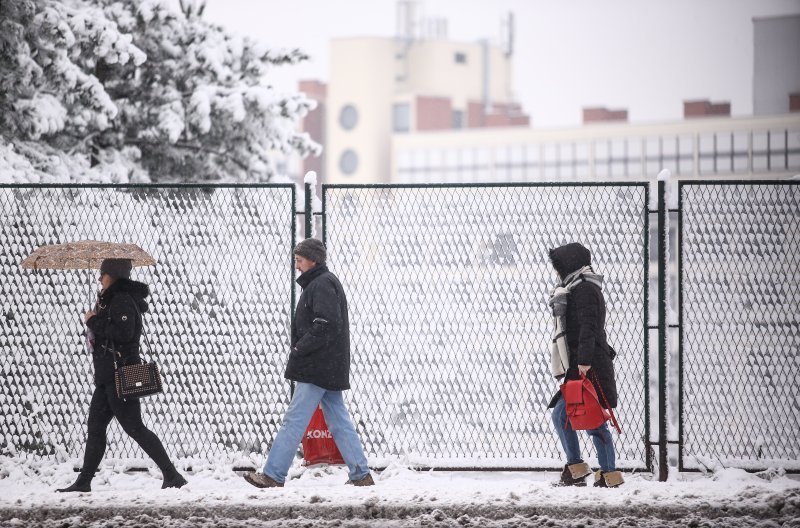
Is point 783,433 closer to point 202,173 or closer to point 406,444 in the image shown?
point 406,444

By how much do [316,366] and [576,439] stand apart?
6.29 ft

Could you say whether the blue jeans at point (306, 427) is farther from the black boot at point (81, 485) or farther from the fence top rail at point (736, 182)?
the fence top rail at point (736, 182)

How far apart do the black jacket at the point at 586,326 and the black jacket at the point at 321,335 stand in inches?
60.1

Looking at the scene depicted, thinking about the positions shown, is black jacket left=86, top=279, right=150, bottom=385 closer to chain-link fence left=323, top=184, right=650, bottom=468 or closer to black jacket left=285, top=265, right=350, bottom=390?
black jacket left=285, top=265, right=350, bottom=390

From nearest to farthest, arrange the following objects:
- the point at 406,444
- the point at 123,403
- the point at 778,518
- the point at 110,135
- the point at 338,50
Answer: the point at 778,518
the point at 123,403
the point at 406,444
the point at 110,135
the point at 338,50

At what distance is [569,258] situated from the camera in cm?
848

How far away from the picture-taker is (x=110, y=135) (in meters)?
15.3

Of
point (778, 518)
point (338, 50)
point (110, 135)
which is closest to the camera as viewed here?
point (778, 518)

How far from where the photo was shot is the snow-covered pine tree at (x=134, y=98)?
44.5ft

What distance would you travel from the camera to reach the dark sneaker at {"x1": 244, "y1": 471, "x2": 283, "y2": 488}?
845cm

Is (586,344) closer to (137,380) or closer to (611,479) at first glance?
(611,479)

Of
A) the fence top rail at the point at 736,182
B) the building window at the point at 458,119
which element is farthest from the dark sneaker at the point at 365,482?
the building window at the point at 458,119

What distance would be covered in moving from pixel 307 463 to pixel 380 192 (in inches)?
82.1

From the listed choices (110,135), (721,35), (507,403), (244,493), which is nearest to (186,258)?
(244,493)
